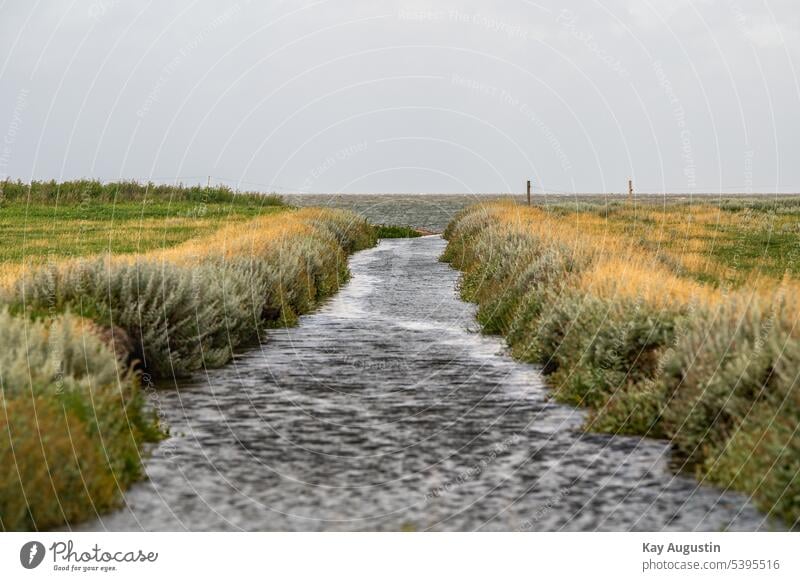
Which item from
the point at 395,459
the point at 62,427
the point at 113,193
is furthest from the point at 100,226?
the point at 395,459

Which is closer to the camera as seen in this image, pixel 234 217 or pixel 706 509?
pixel 706 509

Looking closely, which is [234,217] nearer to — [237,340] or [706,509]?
[237,340]

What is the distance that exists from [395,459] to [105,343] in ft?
15.6

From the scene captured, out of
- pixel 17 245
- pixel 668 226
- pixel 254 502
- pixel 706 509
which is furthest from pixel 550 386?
pixel 668 226

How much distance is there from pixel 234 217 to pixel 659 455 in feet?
132

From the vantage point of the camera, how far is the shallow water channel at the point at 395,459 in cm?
757

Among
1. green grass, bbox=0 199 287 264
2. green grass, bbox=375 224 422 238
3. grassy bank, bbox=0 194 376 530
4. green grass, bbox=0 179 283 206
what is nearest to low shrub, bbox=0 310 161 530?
grassy bank, bbox=0 194 376 530

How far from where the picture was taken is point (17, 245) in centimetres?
2891

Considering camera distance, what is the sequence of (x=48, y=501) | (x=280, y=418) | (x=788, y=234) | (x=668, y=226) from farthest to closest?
(x=668, y=226)
(x=788, y=234)
(x=280, y=418)
(x=48, y=501)
